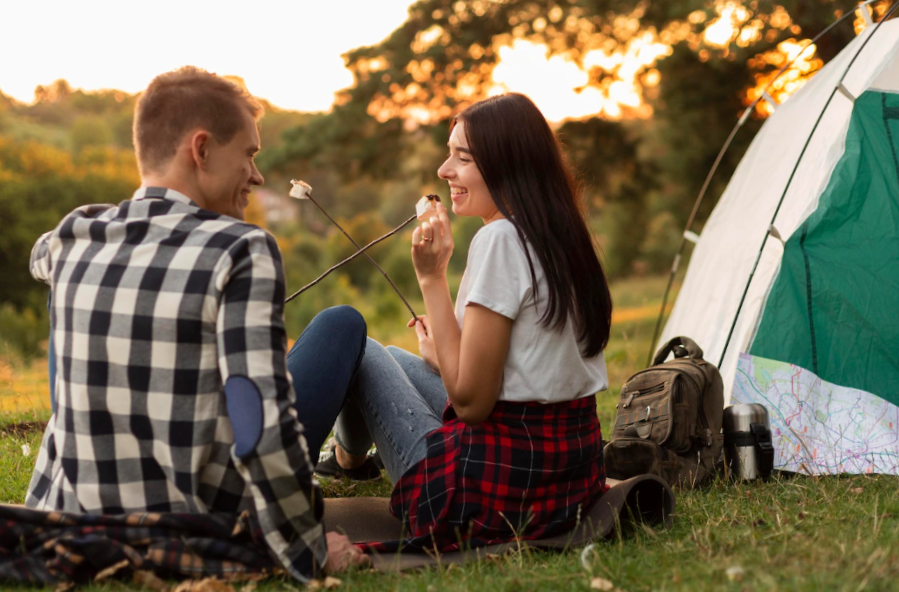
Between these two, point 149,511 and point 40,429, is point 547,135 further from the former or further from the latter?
point 40,429

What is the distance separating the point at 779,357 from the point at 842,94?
117 centimetres

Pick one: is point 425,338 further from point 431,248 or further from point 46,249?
point 46,249

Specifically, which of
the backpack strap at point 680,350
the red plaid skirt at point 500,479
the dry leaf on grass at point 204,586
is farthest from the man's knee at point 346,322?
the backpack strap at point 680,350

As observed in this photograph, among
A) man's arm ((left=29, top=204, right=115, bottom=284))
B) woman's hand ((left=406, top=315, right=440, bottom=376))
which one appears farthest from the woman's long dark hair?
man's arm ((left=29, top=204, right=115, bottom=284))

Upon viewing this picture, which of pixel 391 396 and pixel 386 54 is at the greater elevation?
pixel 386 54

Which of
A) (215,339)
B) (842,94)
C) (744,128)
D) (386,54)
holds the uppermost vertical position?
(386,54)

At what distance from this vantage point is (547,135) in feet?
7.32

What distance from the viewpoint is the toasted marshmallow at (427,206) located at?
7.52 feet

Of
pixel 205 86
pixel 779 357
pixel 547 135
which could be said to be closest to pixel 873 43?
pixel 779 357

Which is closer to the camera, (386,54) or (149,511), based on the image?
(149,511)

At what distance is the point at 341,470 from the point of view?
3.12 metres

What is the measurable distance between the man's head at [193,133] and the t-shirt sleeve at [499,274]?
1.95 feet

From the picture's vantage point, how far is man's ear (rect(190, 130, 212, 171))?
6.13 feet

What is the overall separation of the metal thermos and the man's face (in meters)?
1.90
